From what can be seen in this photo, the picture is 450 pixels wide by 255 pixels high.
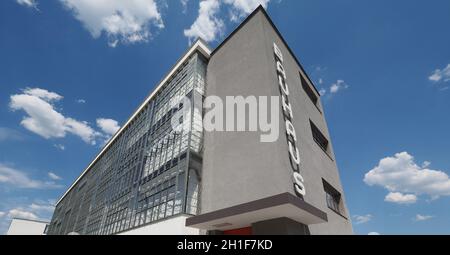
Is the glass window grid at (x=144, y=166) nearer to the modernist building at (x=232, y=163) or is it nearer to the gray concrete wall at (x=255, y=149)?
the modernist building at (x=232, y=163)

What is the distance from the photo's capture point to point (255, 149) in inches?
516

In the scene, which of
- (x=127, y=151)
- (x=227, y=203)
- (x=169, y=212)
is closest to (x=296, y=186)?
(x=227, y=203)

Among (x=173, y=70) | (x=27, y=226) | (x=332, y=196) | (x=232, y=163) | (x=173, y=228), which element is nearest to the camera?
(x=232, y=163)

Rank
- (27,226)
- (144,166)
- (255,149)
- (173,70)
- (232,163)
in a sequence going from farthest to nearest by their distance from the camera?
(27,226), (173,70), (144,166), (232,163), (255,149)

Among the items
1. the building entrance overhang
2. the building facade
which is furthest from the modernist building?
the building facade

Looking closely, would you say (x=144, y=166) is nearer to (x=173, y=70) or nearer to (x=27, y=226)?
(x=173, y=70)

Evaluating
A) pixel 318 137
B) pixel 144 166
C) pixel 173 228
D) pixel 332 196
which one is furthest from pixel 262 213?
pixel 144 166

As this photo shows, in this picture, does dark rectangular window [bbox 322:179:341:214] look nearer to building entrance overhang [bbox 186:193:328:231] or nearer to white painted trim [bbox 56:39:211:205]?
building entrance overhang [bbox 186:193:328:231]

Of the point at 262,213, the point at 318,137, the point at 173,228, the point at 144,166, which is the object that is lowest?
the point at 173,228

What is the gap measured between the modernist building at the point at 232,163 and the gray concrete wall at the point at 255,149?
0.21 feet

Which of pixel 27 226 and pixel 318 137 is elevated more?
pixel 318 137

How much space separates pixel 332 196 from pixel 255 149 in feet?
39.3

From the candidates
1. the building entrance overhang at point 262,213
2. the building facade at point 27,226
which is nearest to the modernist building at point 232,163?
the building entrance overhang at point 262,213
